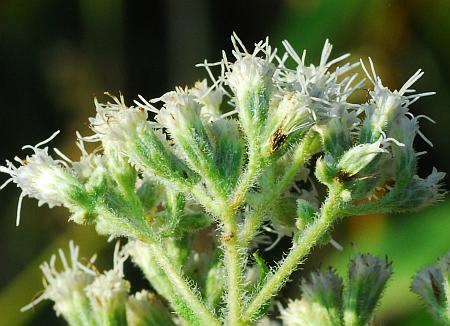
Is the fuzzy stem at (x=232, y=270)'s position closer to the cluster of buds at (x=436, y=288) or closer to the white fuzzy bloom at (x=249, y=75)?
the white fuzzy bloom at (x=249, y=75)

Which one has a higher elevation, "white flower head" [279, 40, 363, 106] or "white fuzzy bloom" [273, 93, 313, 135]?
"white flower head" [279, 40, 363, 106]

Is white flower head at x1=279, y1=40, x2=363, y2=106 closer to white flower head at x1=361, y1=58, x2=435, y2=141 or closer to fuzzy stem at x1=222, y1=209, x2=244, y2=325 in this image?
white flower head at x1=361, y1=58, x2=435, y2=141

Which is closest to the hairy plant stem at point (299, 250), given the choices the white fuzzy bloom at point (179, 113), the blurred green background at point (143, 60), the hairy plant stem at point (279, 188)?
the hairy plant stem at point (279, 188)

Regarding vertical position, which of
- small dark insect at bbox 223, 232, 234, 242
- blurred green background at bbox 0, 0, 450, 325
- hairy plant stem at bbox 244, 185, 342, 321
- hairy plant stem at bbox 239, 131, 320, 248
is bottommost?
hairy plant stem at bbox 244, 185, 342, 321

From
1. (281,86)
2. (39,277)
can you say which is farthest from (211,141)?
(39,277)

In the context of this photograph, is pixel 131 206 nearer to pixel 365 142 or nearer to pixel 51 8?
pixel 365 142

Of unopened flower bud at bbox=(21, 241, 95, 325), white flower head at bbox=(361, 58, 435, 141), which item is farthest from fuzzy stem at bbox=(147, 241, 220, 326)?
white flower head at bbox=(361, 58, 435, 141)
